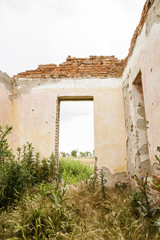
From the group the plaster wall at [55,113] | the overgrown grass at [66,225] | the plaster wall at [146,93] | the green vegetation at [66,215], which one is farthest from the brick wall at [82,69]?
the overgrown grass at [66,225]

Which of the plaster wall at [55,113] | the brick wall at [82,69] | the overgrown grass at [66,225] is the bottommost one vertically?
the overgrown grass at [66,225]

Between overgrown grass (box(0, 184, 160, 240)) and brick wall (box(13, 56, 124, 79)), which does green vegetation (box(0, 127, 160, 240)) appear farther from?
brick wall (box(13, 56, 124, 79))

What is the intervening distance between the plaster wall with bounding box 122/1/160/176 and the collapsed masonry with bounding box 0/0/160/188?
0.07 ft

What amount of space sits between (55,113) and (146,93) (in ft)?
8.28

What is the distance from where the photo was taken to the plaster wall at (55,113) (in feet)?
13.4

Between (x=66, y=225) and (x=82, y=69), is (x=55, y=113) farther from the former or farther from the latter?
(x=66, y=225)

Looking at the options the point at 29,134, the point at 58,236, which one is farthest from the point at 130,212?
the point at 29,134

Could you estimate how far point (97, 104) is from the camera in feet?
14.3

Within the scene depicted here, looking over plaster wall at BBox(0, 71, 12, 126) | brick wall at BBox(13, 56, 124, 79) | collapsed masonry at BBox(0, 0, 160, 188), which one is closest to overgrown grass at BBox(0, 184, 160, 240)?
collapsed masonry at BBox(0, 0, 160, 188)

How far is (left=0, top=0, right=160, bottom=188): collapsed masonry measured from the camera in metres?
3.44

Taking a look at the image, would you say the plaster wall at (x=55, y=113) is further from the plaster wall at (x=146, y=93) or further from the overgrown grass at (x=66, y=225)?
the overgrown grass at (x=66, y=225)

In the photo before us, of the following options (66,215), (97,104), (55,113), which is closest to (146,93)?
(97,104)

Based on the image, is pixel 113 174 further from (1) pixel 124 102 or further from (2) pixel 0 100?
(2) pixel 0 100

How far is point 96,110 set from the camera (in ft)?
14.2
